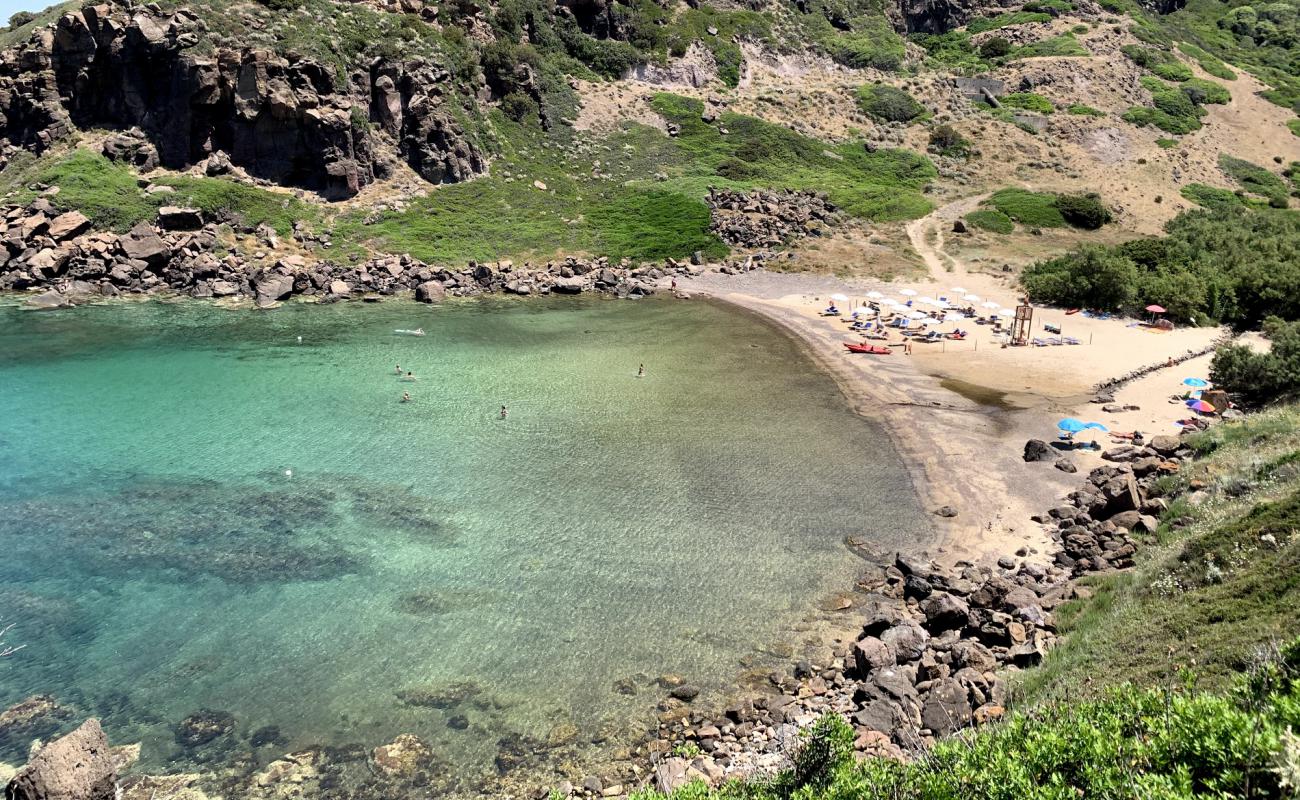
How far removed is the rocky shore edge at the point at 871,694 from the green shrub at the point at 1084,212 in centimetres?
7044

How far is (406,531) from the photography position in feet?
85.3

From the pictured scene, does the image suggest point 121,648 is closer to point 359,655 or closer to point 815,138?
point 359,655

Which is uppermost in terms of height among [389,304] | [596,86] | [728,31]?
[728,31]

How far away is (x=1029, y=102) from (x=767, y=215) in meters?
59.1

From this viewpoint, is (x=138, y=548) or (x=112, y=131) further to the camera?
(x=112, y=131)

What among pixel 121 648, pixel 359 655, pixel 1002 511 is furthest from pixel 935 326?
pixel 121 648

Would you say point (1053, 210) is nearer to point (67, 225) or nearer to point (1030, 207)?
point (1030, 207)

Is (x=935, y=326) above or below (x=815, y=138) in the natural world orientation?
below

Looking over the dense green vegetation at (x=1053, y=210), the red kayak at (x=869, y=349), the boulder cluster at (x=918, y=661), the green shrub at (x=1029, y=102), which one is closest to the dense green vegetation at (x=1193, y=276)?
the dense green vegetation at (x=1053, y=210)

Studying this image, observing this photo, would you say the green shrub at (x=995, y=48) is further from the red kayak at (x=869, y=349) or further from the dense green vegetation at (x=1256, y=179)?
the red kayak at (x=869, y=349)

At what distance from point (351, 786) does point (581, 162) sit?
83.8 metres

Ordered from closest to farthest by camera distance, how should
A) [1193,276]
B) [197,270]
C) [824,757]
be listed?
[824,757]
[1193,276]
[197,270]

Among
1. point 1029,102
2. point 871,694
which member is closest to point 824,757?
point 871,694

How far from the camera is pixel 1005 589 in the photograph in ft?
70.6
